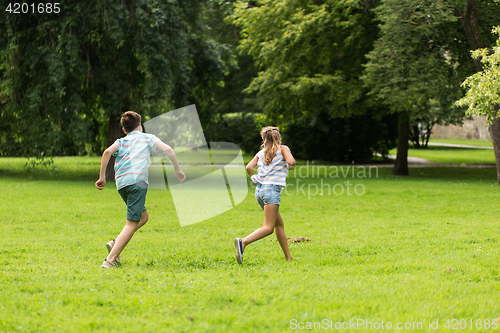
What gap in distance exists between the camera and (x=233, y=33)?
3031 cm

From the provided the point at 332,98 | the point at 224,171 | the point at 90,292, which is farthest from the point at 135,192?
the point at 224,171

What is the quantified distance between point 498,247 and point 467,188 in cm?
1044

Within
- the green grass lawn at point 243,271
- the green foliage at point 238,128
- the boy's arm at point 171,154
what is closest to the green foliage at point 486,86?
the green grass lawn at point 243,271

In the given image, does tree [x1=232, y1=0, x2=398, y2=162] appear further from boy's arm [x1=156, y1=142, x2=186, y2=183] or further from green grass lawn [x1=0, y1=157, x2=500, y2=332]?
boy's arm [x1=156, y1=142, x2=186, y2=183]

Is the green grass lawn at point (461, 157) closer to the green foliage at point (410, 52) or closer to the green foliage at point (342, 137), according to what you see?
the green foliage at point (342, 137)

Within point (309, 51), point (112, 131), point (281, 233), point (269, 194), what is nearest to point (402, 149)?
point (309, 51)

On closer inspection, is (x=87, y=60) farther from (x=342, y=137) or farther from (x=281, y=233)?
(x=342, y=137)

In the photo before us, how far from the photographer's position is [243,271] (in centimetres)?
578

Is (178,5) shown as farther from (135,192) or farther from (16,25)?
(135,192)

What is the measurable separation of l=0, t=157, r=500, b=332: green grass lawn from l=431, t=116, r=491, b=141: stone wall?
52848 mm

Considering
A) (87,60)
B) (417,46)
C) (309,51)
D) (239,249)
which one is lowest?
(239,249)

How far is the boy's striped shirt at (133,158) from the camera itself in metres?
5.85

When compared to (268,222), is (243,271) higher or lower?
lower

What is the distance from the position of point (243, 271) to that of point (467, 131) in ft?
209
